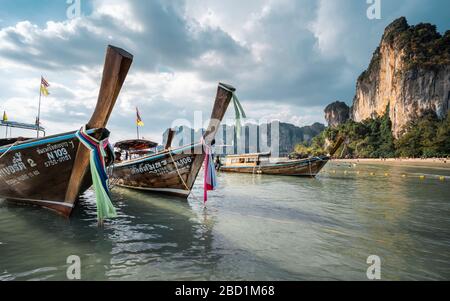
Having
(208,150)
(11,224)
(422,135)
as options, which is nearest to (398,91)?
(422,135)

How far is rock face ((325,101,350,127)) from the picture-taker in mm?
172625

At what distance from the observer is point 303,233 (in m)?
6.44

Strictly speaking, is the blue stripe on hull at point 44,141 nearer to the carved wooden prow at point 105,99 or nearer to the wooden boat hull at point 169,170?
the carved wooden prow at point 105,99

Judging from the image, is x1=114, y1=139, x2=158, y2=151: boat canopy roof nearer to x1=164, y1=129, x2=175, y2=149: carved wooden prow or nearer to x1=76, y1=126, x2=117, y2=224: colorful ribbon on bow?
x1=164, y1=129, x2=175, y2=149: carved wooden prow

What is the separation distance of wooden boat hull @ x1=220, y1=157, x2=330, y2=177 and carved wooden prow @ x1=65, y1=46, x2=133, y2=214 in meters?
20.3

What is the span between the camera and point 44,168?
24.2 feet

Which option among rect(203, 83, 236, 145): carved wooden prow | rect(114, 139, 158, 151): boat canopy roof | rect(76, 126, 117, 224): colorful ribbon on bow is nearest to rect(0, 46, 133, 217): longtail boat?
rect(76, 126, 117, 224): colorful ribbon on bow

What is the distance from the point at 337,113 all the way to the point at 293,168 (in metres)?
167

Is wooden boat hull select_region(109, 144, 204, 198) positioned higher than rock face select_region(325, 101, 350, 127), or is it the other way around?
rock face select_region(325, 101, 350, 127)

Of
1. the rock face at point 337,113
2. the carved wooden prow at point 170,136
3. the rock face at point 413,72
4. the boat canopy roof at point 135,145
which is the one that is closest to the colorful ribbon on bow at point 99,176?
the carved wooden prow at point 170,136

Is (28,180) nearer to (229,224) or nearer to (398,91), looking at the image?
(229,224)

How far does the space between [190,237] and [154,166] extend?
626 centimetres
